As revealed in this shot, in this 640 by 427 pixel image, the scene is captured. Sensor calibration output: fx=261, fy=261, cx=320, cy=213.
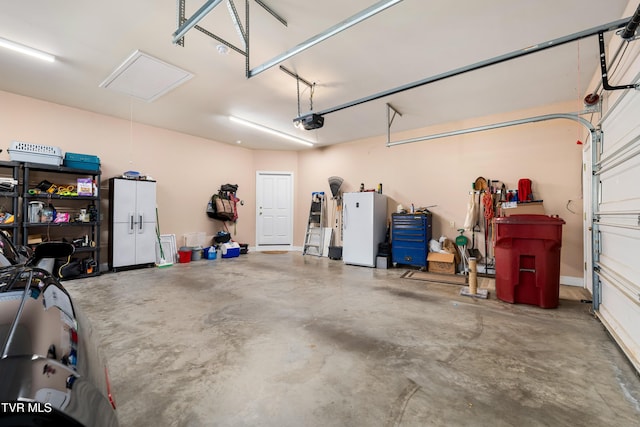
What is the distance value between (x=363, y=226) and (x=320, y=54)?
3470mm

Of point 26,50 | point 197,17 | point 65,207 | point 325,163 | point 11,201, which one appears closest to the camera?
point 197,17

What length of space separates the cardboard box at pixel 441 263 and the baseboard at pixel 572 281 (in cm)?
160

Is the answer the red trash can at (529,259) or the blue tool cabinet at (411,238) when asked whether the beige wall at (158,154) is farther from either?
the red trash can at (529,259)

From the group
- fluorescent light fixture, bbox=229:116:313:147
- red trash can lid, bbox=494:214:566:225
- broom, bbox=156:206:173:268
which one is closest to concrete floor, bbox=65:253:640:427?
red trash can lid, bbox=494:214:566:225

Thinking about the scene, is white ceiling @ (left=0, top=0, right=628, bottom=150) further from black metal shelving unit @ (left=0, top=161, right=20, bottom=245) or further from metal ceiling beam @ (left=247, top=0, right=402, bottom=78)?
black metal shelving unit @ (left=0, top=161, right=20, bottom=245)

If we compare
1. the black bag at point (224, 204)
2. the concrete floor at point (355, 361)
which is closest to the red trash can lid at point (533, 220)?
the concrete floor at point (355, 361)

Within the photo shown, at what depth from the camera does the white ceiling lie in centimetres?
248

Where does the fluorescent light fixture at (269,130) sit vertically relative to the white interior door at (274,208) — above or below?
above

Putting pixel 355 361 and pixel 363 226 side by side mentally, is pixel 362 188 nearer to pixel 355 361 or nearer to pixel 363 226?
pixel 363 226

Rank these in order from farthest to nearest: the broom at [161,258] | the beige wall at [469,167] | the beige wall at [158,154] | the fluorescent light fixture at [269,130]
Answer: the broom at [161,258] → the fluorescent light fixture at [269,130] → the beige wall at [158,154] → the beige wall at [469,167]

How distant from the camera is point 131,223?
5.06 m

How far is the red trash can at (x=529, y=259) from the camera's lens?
9.92 feet

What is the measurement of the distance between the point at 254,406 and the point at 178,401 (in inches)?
18.6

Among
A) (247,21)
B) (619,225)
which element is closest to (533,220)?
(619,225)
